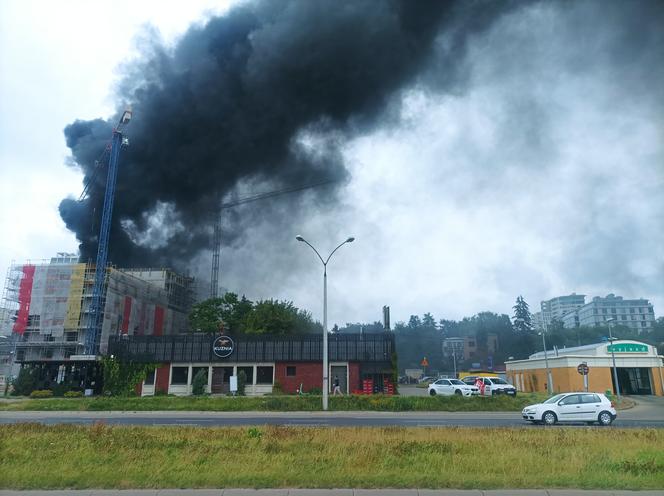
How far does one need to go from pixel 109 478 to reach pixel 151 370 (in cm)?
4534

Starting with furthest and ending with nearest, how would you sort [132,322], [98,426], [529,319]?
[529,319], [132,322], [98,426]

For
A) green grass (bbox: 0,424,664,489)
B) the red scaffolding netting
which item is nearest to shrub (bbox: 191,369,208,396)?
green grass (bbox: 0,424,664,489)

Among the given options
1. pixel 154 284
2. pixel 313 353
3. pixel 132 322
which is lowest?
pixel 313 353

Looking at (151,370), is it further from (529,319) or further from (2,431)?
(529,319)

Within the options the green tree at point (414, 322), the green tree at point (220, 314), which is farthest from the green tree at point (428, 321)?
the green tree at point (220, 314)

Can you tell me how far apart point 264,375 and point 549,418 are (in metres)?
33.9

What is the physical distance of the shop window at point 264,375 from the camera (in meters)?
51.8

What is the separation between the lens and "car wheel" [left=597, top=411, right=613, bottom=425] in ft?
74.9

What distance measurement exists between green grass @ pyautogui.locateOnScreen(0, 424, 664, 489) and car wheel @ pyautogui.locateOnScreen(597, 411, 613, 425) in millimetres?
7774

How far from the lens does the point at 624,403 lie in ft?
131

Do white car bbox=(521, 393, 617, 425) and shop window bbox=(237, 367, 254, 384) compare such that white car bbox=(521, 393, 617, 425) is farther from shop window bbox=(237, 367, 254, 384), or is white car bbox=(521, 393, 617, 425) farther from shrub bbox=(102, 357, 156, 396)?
shrub bbox=(102, 357, 156, 396)

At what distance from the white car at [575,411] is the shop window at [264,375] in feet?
107

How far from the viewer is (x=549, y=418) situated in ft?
75.7

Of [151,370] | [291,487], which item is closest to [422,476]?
[291,487]
